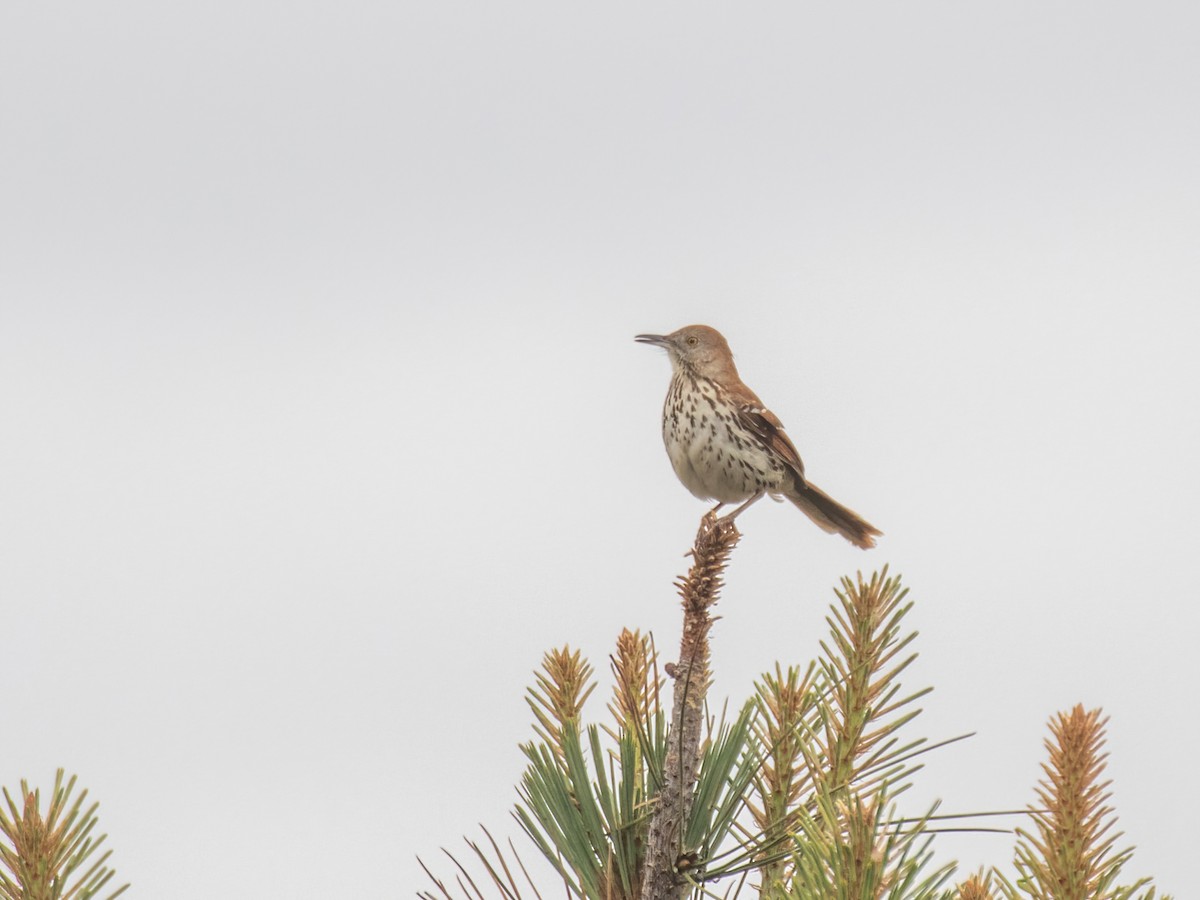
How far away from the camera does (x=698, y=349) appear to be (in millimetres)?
8078

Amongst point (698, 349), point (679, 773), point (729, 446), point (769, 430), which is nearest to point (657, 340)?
point (698, 349)

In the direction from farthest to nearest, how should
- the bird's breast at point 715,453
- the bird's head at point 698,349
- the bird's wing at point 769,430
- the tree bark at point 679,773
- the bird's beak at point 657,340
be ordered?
the bird's beak at point 657,340 < the bird's head at point 698,349 < the bird's wing at point 769,430 < the bird's breast at point 715,453 < the tree bark at point 679,773

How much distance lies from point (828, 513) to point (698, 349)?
109 cm

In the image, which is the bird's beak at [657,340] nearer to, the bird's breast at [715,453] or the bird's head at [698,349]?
the bird's head at [698,349]

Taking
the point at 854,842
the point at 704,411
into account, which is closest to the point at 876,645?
the point at 854,842

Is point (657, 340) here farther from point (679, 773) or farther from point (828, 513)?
point (679, 773)

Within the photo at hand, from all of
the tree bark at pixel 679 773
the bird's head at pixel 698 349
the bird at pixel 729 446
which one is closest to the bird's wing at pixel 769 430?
the bird at pixel 729 446

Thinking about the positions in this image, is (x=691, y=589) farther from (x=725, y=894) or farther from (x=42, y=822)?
(x=42, y=822)

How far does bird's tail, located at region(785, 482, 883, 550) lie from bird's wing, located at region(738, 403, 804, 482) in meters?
0.42

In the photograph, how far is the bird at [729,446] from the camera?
6.91 metres

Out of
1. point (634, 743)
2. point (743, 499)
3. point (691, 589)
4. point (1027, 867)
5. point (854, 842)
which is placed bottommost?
point (854, 842)

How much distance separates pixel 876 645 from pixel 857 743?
6.5 inches

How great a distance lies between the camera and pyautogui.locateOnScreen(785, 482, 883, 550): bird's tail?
790 centimetres

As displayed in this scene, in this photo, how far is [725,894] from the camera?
8.18 ft
